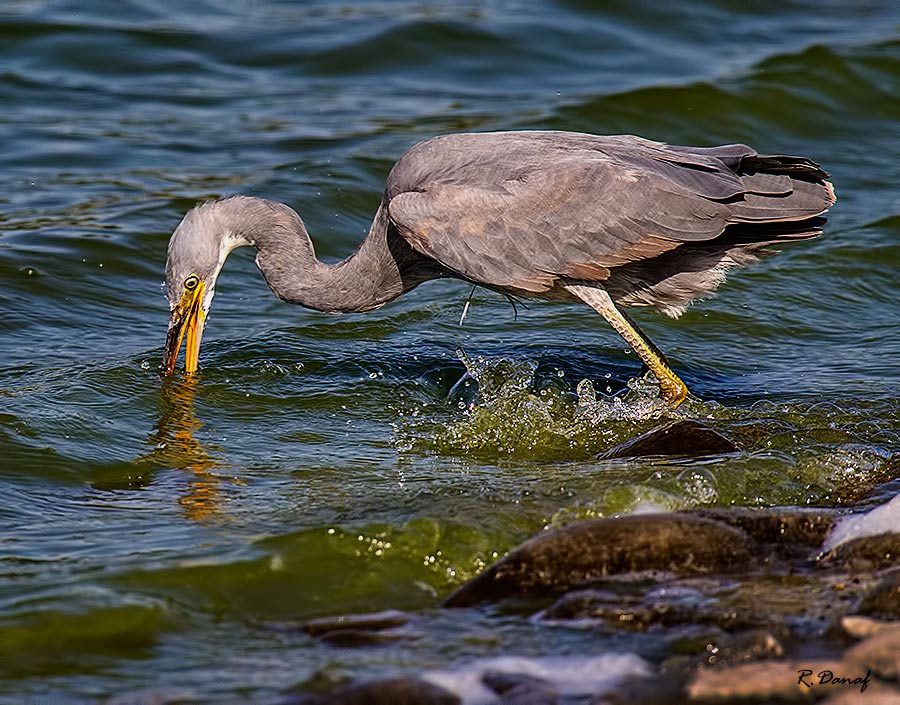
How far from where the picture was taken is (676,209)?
23.4ft

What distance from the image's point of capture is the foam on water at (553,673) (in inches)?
163

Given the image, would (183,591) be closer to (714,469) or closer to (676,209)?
(714,469)

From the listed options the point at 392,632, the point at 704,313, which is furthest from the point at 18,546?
the point at 704,313

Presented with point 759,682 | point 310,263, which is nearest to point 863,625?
point 759,682

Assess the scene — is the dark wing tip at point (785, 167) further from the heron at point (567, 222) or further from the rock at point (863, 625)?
the rock at point (863, 625)

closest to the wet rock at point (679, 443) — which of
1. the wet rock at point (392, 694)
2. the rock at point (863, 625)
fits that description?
the rock at point (863, 625)

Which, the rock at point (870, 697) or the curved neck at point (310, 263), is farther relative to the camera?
the curved neck at point (310, 263)

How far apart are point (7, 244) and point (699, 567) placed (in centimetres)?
683

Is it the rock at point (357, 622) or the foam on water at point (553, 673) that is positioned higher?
the foam on water at point (553, 673)

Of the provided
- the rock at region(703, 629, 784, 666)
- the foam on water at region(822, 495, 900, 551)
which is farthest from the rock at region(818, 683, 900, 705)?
the foam on water at region(822, 495, 900, 551)

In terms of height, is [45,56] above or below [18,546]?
above
